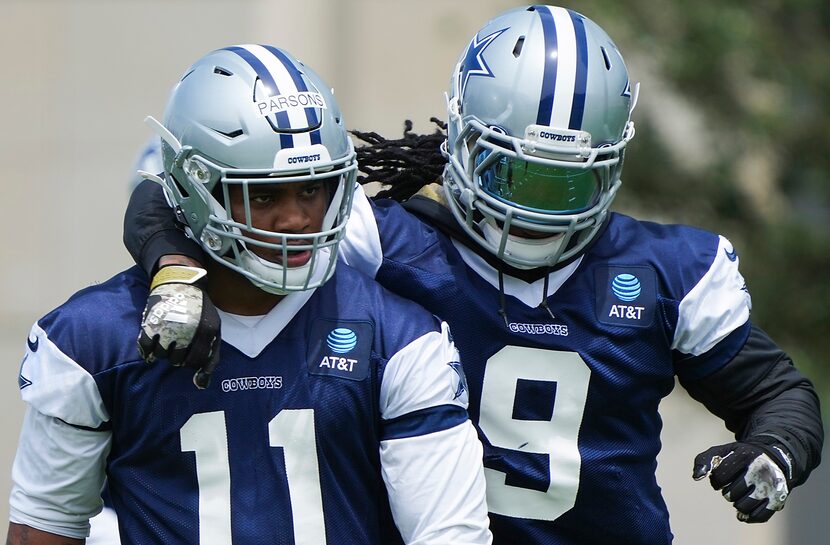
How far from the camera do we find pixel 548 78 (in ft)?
10.8

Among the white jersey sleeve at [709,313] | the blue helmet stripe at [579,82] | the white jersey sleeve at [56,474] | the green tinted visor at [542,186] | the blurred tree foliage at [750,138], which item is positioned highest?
the blue helmet stripe at [579,82]

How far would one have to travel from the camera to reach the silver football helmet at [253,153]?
3.03 m

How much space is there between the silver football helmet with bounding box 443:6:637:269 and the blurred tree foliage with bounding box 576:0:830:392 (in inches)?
123

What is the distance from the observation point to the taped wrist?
9.65ft

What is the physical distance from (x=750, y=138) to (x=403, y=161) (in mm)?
3419

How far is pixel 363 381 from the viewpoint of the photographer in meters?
3.07

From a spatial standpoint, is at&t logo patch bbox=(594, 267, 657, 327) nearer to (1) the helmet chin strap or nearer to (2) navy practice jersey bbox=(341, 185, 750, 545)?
(2) navy practice jersey bbox=(341, 185, 750, 545)

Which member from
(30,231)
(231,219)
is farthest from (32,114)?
(231,219)

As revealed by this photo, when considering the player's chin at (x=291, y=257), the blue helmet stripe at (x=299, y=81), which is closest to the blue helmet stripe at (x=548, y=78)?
the blue helmet stripe at (x=299, y=81)

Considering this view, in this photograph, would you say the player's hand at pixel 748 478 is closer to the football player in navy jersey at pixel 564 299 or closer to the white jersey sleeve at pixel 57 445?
the football player in navy jersey at pixel 564 299

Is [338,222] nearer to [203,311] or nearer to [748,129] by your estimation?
[203,311]

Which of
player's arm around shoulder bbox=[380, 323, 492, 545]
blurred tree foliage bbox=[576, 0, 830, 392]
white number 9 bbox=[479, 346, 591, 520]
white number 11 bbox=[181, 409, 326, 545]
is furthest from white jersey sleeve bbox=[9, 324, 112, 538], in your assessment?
blurred tree foliage bbox=[576, 0, 830, 392]

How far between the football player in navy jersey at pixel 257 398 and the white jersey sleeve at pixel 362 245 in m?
0.26

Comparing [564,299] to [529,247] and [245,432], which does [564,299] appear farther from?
[245,432]
